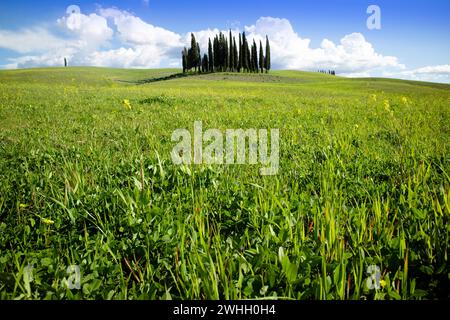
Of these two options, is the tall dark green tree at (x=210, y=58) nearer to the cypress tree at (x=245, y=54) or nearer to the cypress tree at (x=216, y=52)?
the cypress tree at (x=216, y=52)

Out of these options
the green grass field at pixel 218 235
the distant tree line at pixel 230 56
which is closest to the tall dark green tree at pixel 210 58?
the distant tree line at pixel 230 56

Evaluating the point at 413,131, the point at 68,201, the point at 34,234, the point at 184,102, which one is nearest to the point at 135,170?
the point at 68,201

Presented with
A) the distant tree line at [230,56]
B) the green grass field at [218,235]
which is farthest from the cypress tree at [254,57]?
the green grass field at [218,235]

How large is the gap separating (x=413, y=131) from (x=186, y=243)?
19.5ft

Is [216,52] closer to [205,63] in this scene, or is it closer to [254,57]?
[205,63]

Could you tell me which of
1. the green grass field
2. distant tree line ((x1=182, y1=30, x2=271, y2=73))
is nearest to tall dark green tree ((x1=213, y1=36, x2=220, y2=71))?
distant tree line ((x1=182, y1=30, x2=271, y2=73))

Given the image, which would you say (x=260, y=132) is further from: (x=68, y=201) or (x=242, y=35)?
(x=242, y=35)

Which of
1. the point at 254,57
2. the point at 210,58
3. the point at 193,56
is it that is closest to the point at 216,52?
the point at 210,58

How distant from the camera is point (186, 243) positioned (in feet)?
6.58

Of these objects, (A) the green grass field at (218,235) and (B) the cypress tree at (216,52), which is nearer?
(A) the green grass field at (218,235)

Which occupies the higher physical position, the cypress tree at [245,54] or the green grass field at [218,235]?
the cypress tree at [245,54]

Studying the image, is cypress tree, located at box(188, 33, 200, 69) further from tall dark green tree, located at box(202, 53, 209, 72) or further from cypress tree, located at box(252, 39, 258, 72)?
cypress tree, located at box(252, 39, 258, 72)

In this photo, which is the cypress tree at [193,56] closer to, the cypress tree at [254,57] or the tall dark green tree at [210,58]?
the tall dark green tree at [210,58]
